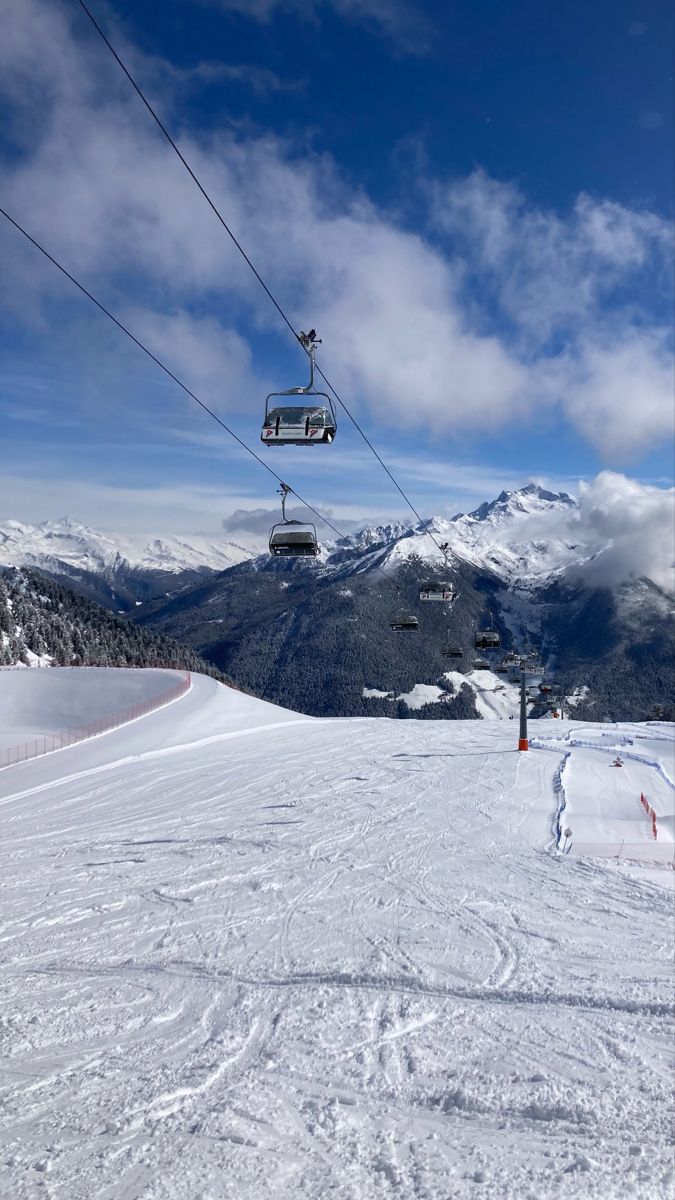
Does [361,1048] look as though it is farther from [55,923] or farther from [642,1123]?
[55,923]

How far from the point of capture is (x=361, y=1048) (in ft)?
25.7

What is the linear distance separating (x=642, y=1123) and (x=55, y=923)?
9.02 m

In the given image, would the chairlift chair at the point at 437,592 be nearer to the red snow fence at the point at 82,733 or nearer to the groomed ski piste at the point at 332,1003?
the groomed ski piste at the point at 332,1003

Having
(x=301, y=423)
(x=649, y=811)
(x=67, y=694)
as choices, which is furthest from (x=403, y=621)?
(x=67, y=694)

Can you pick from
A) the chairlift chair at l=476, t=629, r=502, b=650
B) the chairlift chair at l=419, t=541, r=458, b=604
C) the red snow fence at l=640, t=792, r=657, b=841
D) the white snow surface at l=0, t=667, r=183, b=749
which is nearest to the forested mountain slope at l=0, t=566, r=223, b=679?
the white snow surface at l=0, t=667, r=183, b=749

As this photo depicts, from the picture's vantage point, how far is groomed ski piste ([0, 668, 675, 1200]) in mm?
6164

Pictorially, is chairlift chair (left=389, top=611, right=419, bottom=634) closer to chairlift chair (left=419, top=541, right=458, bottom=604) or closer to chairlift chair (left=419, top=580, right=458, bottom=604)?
chairlift chair (left=419, top=541, right=458, bottom=604)

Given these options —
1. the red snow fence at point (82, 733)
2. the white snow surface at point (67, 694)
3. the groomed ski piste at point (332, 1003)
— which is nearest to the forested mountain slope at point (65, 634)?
the white snow surface at point (67, 694)

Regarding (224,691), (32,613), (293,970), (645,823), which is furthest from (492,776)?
(32,613)

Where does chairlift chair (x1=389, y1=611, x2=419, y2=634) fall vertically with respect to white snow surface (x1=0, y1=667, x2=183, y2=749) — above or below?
above

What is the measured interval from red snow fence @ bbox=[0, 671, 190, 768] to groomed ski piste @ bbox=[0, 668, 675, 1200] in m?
11.2

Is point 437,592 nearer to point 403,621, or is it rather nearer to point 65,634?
point 403,621

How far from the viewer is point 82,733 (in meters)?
34.8

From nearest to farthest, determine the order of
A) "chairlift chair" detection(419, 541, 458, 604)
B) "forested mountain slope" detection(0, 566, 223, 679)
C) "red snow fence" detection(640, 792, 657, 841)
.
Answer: "red snow fence" detection(640, 792, 657, 841), "chairlift chair" detection(419, 541, 458, 604), "forested mountain slope" detection(0, 566, 223, 679)
